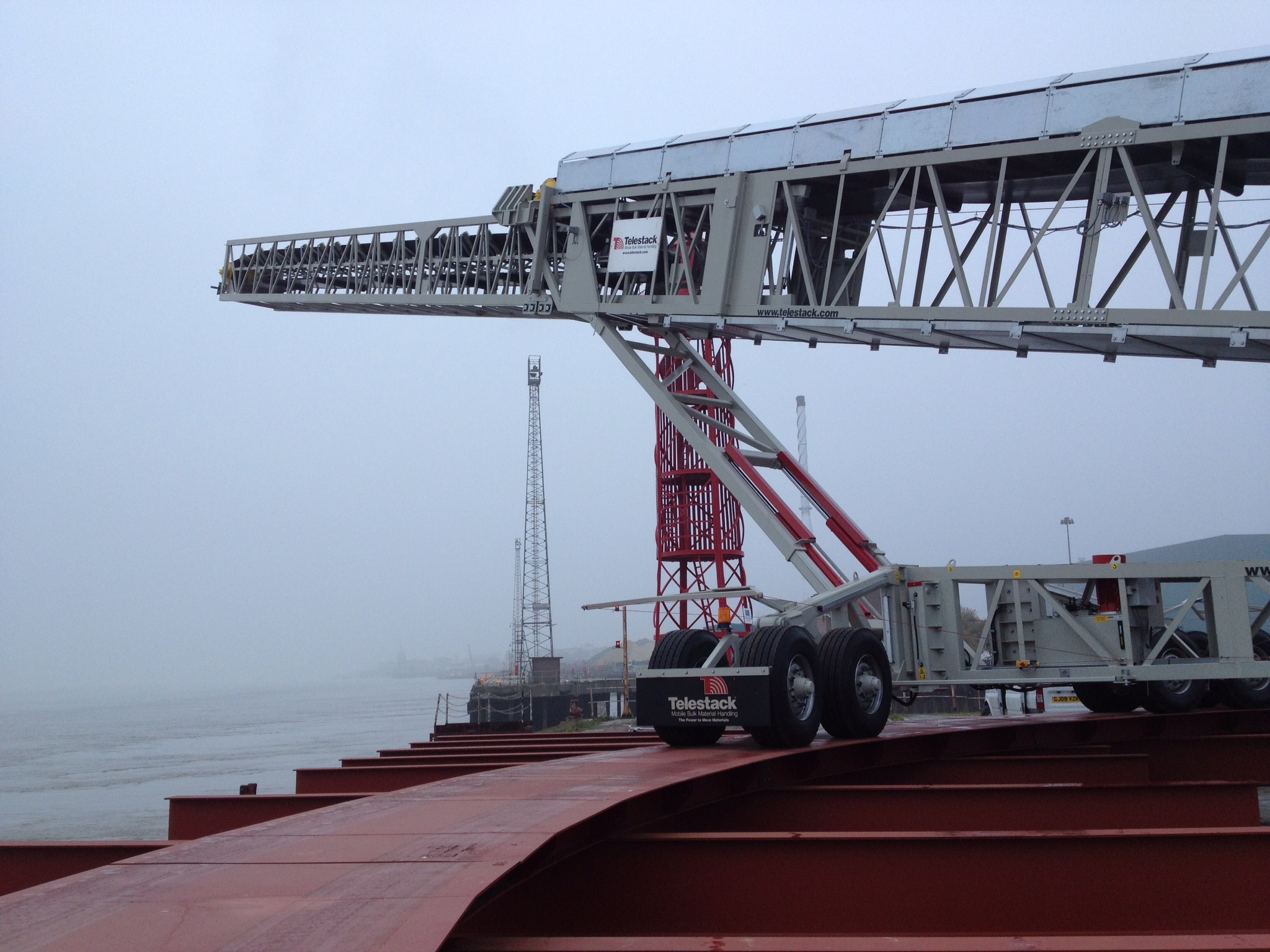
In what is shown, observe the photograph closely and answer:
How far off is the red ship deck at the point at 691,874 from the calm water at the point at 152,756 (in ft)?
45.1

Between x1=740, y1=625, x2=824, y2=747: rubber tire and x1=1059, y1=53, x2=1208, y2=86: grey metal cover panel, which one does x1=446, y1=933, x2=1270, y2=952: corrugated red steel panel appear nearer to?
x1=740, y1=625, x2=824, y2=747: rubber tire

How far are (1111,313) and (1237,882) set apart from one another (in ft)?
25.9

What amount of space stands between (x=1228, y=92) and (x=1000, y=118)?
230 centimetres

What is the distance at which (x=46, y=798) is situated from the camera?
31469mm

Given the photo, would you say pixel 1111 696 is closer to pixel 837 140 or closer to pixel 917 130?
pixel 917 130

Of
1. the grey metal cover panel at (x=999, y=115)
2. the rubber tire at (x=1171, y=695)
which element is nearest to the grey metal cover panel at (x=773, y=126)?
the grey metal cover panel at (x=999, y=115)

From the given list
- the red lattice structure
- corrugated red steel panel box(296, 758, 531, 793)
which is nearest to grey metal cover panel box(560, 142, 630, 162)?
corrugated red steel panel box(296, 758, 531, 793)

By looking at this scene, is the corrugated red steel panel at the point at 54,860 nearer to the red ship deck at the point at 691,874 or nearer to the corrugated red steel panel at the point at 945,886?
the red ship deck at the point at 691,874

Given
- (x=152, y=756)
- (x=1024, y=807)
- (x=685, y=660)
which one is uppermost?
(x=685, y=660)

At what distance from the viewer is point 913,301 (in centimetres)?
1341

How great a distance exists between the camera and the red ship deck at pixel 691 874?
12.2 ft

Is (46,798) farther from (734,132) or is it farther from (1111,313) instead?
(1111,313)

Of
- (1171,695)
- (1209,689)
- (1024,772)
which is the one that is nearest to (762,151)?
(1024,772)

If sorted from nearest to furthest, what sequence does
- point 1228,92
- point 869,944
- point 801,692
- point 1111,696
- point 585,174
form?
point 869,944 → point 801,692 → point 1228,92 → point 1111,696 → point 585,174
